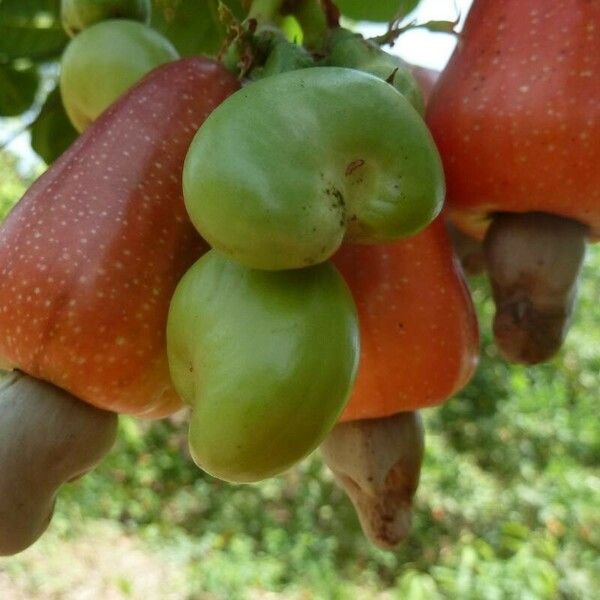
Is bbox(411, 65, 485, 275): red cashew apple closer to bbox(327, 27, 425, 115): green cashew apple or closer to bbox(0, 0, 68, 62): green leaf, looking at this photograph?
bbox(327, 27, 425, 115): green cashew apple

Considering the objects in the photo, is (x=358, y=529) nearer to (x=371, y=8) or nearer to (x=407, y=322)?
(x=371, y=8)

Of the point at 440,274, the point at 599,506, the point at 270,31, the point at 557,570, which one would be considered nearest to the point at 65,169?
the point at 270,31

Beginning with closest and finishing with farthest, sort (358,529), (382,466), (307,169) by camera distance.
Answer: (307,169) → (382,466) → (358,529)

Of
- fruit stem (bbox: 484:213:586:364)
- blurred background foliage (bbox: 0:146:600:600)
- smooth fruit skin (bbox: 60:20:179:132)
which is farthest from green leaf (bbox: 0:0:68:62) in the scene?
blurred background foliage (bbox: 0:146:600:600)

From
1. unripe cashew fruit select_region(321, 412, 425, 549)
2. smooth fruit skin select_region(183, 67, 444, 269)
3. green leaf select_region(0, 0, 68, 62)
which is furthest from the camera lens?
green leaf select_region(0, 0, 68, 62)

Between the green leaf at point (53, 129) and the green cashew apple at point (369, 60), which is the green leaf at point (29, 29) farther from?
the green cashew apple at point (369, 60)

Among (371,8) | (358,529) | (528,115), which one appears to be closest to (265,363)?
(528,115)
